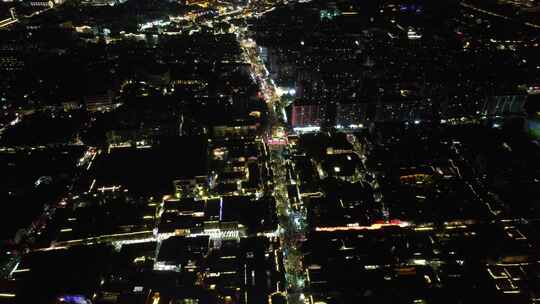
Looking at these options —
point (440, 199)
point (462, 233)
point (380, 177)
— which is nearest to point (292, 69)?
point (380, 177)

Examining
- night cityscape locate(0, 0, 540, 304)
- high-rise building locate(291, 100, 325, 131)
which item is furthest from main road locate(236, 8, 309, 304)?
high-rise building locate(291, 100, 325, 131)

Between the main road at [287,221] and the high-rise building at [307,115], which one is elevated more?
the high-rise building at [307,115]

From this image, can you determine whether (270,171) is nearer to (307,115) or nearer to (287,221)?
(287,221)

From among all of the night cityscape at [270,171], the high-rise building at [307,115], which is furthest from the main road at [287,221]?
the high-rise building at [307,115]

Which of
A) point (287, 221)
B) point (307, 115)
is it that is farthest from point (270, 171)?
point (307, 115)

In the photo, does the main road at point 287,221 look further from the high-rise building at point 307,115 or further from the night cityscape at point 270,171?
the high-rise building at point 307,115

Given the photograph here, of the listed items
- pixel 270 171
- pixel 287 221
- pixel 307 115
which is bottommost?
pixel 287 221

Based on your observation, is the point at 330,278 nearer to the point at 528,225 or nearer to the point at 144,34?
the point at 528,225

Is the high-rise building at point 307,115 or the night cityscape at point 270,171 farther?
the high-rise building at point 307,115

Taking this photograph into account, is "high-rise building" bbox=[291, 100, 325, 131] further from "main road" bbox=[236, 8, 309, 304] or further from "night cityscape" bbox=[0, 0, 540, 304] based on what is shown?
"main road" bbox=[236, 8, 309, 304]
